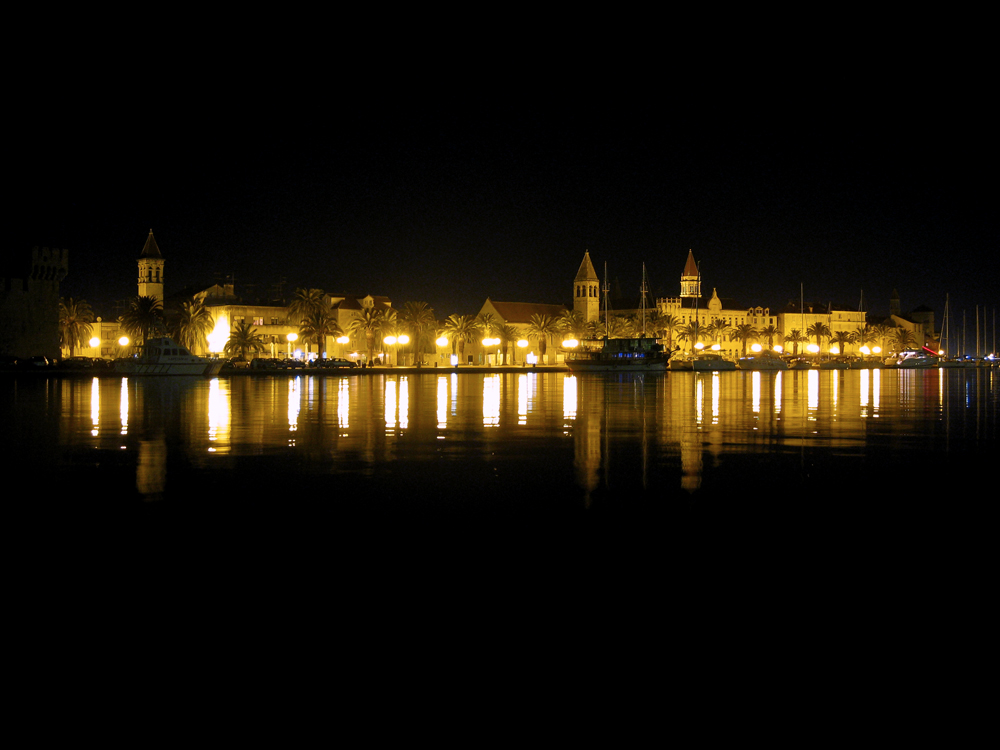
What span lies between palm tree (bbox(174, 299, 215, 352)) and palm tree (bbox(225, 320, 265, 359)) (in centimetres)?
318

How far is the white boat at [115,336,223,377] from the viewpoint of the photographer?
65312 mm

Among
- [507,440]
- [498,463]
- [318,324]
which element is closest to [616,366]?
[318,324]

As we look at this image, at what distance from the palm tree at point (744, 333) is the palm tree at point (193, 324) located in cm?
8847

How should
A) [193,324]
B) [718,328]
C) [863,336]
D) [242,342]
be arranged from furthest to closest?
[863,336]
[718,328]
[193,324]
[242,342]

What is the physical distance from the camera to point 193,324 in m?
96.1

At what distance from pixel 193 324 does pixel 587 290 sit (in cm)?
6270

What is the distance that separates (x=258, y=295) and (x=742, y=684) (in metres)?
119

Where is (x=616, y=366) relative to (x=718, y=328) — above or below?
below

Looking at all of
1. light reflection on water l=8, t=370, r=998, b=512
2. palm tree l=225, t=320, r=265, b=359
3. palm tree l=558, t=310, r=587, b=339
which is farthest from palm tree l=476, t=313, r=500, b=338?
light reflection on water l=8, t=370, r=998, b=512

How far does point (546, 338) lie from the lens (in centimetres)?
12769

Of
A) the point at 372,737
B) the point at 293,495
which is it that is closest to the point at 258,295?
the point at 293,495

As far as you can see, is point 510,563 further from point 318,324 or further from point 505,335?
point 505,335

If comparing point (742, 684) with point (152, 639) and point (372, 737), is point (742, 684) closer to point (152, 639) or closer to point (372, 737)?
point (372, 737)

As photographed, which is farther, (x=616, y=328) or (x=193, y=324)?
(x=616, y=328)
